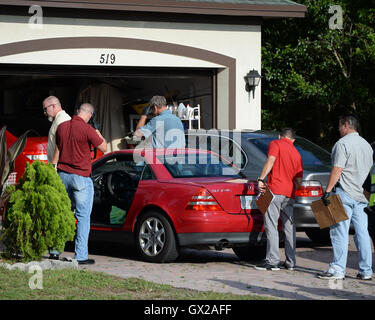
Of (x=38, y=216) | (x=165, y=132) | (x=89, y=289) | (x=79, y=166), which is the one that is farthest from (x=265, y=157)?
(x=89, y=289)

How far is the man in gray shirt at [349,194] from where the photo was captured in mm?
8883

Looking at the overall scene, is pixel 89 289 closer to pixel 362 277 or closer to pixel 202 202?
pixel 202 202

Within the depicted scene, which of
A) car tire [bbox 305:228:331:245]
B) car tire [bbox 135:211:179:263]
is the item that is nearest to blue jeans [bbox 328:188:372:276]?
car tire [bbox 135:211:179:263]

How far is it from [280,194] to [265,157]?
154 cm

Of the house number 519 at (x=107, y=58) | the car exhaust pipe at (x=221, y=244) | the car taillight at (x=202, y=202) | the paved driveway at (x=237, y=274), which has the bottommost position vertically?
the paved driveway at (x=237, y=274)

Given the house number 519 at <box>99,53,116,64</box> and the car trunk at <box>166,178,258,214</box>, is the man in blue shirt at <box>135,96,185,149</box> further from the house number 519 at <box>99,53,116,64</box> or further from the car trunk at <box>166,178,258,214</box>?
the house number 519 at <box>99,53,116,64</box>

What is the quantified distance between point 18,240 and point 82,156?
4.40ft

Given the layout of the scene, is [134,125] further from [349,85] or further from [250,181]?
[250,181]

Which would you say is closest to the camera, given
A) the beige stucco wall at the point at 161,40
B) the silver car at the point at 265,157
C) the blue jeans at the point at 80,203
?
the blue jeans at the point at 80,203

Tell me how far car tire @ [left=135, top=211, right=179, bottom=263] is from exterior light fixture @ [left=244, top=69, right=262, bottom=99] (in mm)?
7548

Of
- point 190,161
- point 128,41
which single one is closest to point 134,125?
point 128,41

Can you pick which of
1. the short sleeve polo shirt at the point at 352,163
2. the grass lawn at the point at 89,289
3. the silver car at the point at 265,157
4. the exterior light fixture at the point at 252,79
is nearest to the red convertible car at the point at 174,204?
the silver car at the point at 265,157

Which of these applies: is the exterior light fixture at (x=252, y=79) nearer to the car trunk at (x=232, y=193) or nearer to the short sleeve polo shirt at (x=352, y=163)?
the car trunk at (x=232, y=193)

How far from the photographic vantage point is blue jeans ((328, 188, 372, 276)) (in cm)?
888
